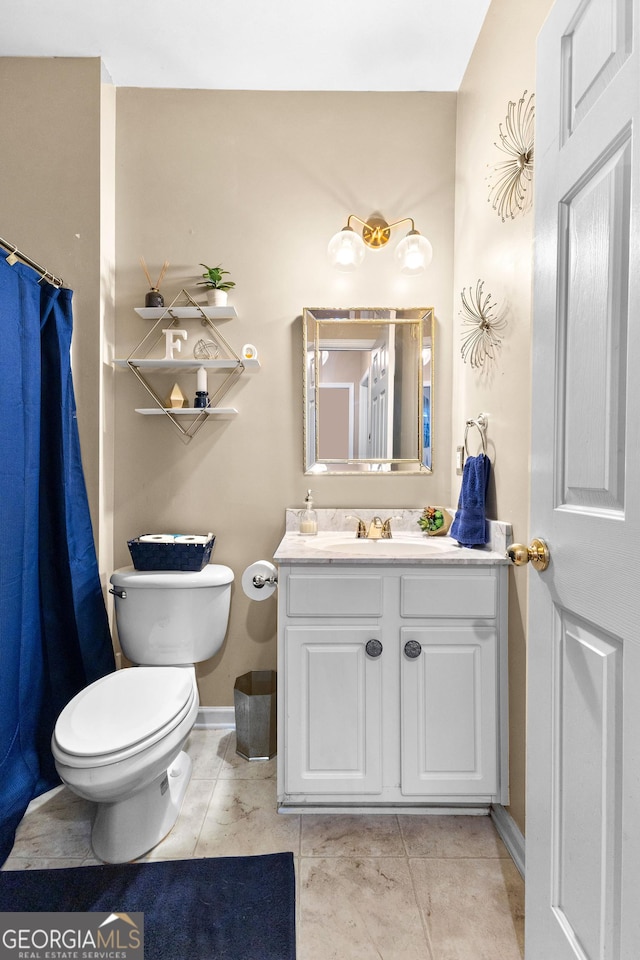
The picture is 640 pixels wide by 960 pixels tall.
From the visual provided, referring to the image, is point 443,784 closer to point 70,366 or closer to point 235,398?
point 235,398

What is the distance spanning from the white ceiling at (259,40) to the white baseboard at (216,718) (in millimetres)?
2639

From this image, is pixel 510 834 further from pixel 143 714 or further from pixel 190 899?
pixel 143 714

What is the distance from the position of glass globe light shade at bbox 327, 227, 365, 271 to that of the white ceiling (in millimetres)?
659

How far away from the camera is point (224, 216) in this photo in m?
2.22

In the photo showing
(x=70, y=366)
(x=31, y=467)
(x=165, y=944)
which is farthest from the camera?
(x=70, y=366)

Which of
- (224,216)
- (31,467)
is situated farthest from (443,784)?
(224,216)

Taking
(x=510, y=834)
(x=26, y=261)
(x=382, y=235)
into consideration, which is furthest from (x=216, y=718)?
(x=382, y=235)

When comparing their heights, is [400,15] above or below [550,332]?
above

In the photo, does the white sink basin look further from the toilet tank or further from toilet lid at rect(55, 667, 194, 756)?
toilet lid at rect(55, 667, 194, 756)

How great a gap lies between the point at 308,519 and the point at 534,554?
50.4 inches

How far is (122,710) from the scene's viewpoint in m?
1.51

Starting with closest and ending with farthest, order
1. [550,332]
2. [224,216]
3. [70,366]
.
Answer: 1. [550,332]
2. [70,366]
3. [224,216]

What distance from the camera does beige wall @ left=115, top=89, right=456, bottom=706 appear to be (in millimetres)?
2207

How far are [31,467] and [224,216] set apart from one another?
1301mm
